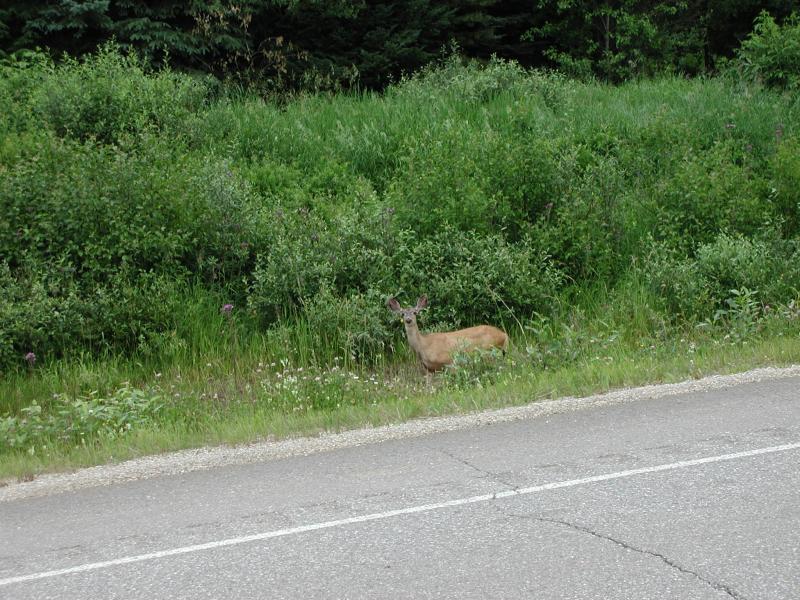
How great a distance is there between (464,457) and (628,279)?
23.7ft

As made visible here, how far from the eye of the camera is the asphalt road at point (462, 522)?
16.9ft

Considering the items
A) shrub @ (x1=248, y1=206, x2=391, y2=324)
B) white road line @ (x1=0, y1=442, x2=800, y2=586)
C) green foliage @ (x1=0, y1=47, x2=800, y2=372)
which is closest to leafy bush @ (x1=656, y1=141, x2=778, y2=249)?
green foliage @ (x1=0, y1=47, x2=800, y2=372)

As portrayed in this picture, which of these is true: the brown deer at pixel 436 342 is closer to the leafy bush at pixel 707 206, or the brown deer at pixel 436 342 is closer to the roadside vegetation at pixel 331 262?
the roadside vegetation at pixel 331 262

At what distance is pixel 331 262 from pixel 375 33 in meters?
11.0

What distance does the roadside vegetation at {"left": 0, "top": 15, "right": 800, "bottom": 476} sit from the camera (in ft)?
33.6

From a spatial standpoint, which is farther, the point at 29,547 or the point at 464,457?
the point at 464,457

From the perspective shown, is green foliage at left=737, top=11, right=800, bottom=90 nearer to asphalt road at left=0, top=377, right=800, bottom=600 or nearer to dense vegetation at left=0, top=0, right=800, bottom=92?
dense vegetation at left=0, top=0, right=800, bottom=92

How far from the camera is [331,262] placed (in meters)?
13.3

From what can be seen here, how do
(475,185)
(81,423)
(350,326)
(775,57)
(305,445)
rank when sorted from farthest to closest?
1. (775,57)
2. (475,185)
3. (350,326)
4. (81,423)
5. (305,445)

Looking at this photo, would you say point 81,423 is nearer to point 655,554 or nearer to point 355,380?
point 355,380

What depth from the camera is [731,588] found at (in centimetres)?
487

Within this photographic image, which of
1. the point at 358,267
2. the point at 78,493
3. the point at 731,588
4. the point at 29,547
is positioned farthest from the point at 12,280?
the point at 731,588

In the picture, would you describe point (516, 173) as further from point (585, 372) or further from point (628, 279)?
point (585, 372)

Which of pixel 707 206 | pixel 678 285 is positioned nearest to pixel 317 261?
pixel 678 285
